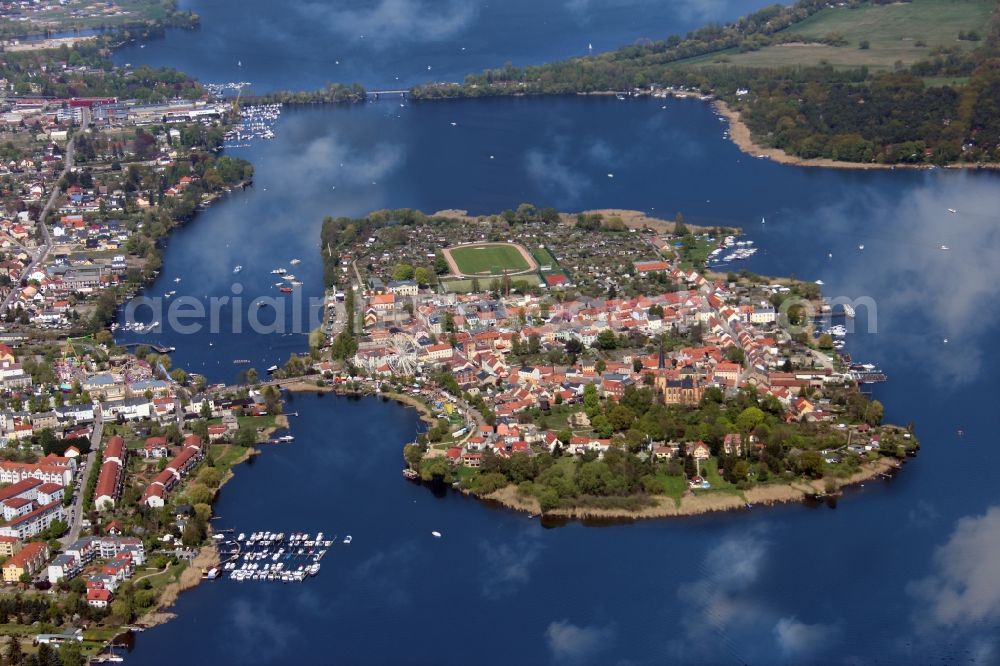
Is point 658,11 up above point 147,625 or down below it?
above

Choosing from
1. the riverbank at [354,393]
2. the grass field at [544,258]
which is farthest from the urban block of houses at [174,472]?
the grass field at [544,258]

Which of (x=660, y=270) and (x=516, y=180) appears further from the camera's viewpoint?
(x=516, y=180)

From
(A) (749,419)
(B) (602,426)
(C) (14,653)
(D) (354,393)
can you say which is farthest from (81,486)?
(A) (749,419)

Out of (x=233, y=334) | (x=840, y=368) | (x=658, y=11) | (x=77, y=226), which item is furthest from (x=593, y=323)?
(x=658, y=11)

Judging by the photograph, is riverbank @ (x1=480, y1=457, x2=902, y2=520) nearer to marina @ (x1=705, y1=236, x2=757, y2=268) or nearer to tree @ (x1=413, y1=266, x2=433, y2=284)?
tree @ (x1=413, y1=266, x2=433, y2=284)

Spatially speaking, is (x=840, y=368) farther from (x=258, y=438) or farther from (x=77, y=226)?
(x=77, y=226)

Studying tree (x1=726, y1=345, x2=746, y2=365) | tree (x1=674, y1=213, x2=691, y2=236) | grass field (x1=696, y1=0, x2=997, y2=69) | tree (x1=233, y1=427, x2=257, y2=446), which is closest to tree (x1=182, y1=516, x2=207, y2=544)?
tree (x1=233, y1=427, x2=257, y2=446)

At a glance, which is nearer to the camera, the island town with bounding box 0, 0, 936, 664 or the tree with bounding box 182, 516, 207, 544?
the tree with bounding box 182, 516, 207, 544
